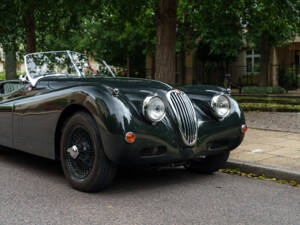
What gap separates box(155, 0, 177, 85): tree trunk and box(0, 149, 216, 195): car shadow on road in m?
5.18

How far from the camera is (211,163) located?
532 centimetres

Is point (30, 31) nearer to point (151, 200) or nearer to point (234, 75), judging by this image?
point (151, 200)

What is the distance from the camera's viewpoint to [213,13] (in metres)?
14.5

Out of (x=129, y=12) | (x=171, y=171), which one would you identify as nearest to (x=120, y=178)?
(x=171, y=171)

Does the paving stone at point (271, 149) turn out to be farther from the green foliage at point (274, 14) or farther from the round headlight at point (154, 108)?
the green foliage at point (274, 14)

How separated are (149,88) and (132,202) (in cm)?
124

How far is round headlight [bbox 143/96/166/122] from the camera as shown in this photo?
4.25 metres

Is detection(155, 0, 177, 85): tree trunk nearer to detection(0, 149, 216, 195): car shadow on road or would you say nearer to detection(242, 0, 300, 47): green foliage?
detection(242, 0, 300, 47): green foliage

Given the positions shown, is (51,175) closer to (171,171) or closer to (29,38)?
(171,171)

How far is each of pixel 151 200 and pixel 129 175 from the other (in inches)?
44.8

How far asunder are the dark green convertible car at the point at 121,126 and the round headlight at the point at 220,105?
11 millimetres

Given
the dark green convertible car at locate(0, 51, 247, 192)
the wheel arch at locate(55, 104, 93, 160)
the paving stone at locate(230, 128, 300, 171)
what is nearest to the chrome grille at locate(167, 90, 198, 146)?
the dark green convertible car at locate(0, 51, 247, 192)

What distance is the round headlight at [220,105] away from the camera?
4816 mm

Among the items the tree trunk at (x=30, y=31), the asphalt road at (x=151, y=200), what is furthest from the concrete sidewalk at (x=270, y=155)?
the tree trunk at (x=30, y=31)
